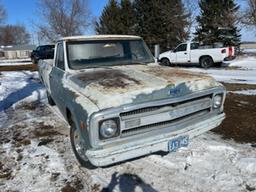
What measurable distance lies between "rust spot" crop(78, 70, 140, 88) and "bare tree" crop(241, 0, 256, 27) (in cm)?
2836

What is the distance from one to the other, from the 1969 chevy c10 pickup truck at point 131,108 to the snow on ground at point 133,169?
0.38 m

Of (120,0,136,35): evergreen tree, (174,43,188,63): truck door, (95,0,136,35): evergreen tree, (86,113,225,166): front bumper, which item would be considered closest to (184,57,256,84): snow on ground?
(174,43,188,63): truck door

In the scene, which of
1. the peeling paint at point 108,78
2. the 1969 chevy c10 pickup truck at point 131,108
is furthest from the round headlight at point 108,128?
the peeling paint at point 108,78

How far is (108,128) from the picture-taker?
10.4 feet

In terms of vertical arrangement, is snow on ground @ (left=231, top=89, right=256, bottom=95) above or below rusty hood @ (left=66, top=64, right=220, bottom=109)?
below

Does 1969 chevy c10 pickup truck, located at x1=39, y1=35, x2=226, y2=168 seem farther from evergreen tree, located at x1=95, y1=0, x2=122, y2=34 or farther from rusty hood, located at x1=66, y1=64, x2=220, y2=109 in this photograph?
evergreen tree, located at x1=95, y1=0, x2=122, y2=34

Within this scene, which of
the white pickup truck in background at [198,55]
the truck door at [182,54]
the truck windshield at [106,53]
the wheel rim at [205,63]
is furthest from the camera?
the truck door at [182,54]

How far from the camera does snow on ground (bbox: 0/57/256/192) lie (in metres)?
3.57

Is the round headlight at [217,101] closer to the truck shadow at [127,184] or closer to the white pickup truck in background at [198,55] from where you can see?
the truck shadow at [127,184]

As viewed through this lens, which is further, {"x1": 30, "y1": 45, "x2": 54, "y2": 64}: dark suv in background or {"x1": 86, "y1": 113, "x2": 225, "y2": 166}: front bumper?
{"x1": 30, "y1": 45, "x2": 54, "y2": 64}: dark suv in background

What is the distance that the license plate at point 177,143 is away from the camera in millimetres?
3522

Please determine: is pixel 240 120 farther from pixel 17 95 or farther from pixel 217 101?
pixel 17 95

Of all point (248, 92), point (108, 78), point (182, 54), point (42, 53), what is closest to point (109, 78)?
point (108, 78)

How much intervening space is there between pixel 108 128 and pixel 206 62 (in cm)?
1621
